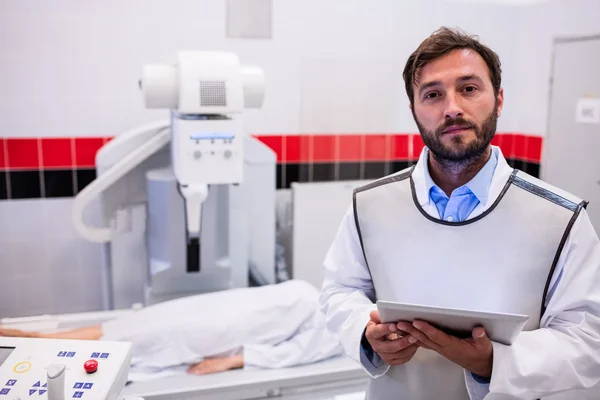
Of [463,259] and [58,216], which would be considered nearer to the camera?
[463,259]

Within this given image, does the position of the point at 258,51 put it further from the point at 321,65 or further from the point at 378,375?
the point at 378,375

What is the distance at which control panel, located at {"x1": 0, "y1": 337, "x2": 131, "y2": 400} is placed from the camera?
1.01 m

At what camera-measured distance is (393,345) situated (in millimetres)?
1133

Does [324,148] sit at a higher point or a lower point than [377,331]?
higher

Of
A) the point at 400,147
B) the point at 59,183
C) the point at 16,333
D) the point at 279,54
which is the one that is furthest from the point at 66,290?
the point at 400,147

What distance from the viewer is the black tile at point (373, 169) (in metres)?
3.09

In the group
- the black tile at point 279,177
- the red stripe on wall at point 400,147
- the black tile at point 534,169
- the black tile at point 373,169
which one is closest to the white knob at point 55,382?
the black tile at point 279,177

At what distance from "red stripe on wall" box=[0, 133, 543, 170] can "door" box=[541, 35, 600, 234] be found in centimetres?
15

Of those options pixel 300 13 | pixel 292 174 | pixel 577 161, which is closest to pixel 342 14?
pixel 300 13

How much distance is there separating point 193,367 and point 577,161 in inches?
83.8

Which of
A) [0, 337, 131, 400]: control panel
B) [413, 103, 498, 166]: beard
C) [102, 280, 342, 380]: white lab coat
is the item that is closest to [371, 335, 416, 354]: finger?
[413, 103, 498, 166]: beard

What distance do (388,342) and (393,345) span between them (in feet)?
0.04

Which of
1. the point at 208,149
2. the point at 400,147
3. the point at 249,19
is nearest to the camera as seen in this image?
the point at 208,149

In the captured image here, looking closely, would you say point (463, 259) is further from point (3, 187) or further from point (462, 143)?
point (3, 187)
